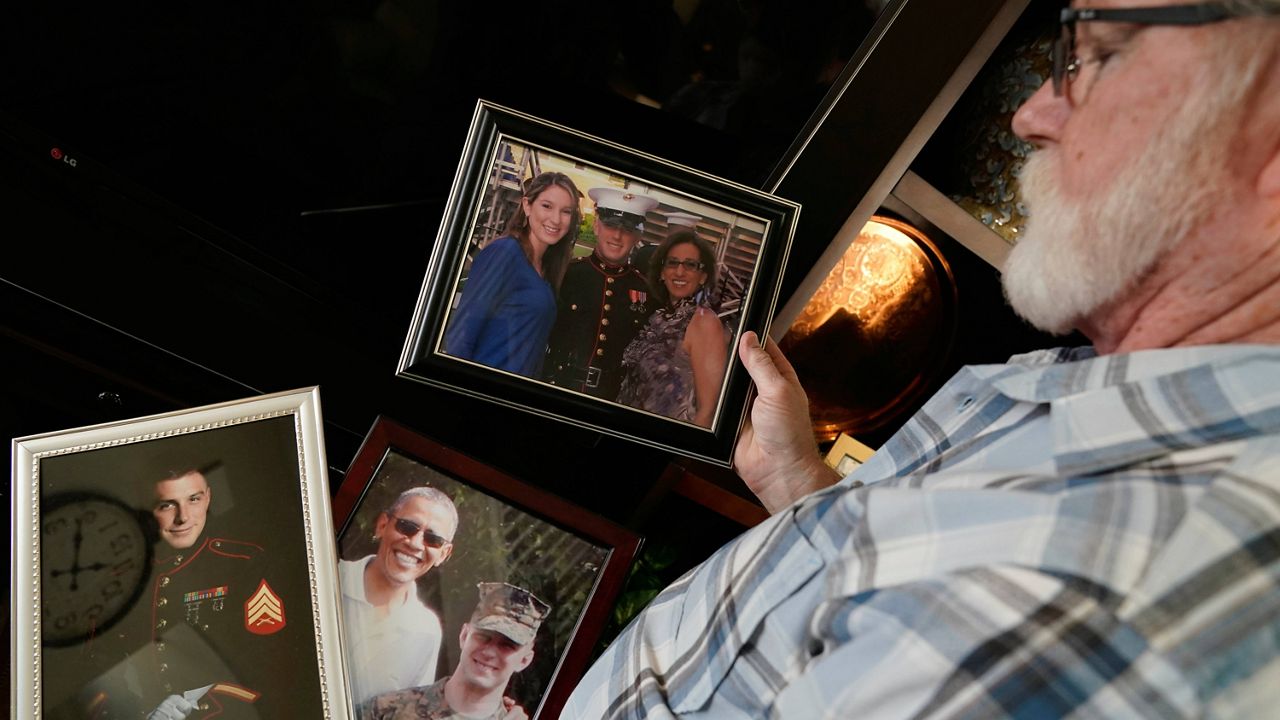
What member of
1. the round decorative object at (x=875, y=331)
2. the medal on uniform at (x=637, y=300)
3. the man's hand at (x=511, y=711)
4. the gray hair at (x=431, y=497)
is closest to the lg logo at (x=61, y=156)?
the gray hair at (x=431, y=497)

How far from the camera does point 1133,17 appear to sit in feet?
2.15

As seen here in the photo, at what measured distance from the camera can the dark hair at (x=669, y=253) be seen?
1.01 meters

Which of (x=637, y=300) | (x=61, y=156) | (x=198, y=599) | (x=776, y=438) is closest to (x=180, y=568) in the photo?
(x=198, y=599)

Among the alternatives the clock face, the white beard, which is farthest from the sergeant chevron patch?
the white beard

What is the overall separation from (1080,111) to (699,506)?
971 mm

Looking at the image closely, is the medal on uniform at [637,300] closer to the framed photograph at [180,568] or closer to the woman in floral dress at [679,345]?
the woman in floral dress at [679,345]

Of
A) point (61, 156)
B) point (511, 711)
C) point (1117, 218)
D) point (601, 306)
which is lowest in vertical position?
point (511, 711)

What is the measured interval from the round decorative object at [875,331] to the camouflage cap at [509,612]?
2.01 feet

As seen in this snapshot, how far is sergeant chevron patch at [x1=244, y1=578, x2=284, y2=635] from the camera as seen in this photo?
3.03 feet

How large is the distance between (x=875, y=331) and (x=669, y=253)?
555 millimetres

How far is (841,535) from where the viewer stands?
0.64 metres

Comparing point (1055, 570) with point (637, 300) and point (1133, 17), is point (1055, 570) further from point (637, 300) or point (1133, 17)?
point (637, 300)

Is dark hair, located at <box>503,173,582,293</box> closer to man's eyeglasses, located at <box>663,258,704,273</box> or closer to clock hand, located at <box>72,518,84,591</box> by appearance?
man's eyeglasses, located at <box>663,258,704,273</box>

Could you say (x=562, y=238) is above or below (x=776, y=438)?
above
